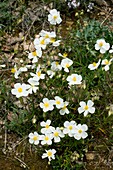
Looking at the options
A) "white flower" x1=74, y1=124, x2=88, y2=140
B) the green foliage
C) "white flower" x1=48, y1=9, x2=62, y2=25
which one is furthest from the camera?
"white flower" x1=48, y1=9, x2=62, y2=25

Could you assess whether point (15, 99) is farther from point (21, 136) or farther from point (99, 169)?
point (99, 169)

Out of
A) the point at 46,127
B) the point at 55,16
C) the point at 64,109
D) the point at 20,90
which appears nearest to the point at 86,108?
the point at 64,109

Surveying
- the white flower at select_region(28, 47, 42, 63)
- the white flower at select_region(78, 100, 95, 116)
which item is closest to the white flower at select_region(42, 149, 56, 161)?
the white flower at select_region(78, 100, 95, 116)

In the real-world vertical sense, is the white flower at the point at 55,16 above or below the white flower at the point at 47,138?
above

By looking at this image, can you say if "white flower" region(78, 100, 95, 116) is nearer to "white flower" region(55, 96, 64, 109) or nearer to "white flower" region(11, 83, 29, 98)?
"white flower" region(55, 96, 64, 109)

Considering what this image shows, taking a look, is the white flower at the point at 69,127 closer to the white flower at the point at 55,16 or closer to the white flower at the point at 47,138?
the white flower at the point at 47,138

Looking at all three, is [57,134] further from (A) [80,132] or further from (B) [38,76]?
(B) [38,76]

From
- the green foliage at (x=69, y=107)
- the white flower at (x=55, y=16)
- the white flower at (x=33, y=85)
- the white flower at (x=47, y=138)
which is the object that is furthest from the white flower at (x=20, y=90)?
the white flower at (x=55, y=16)
